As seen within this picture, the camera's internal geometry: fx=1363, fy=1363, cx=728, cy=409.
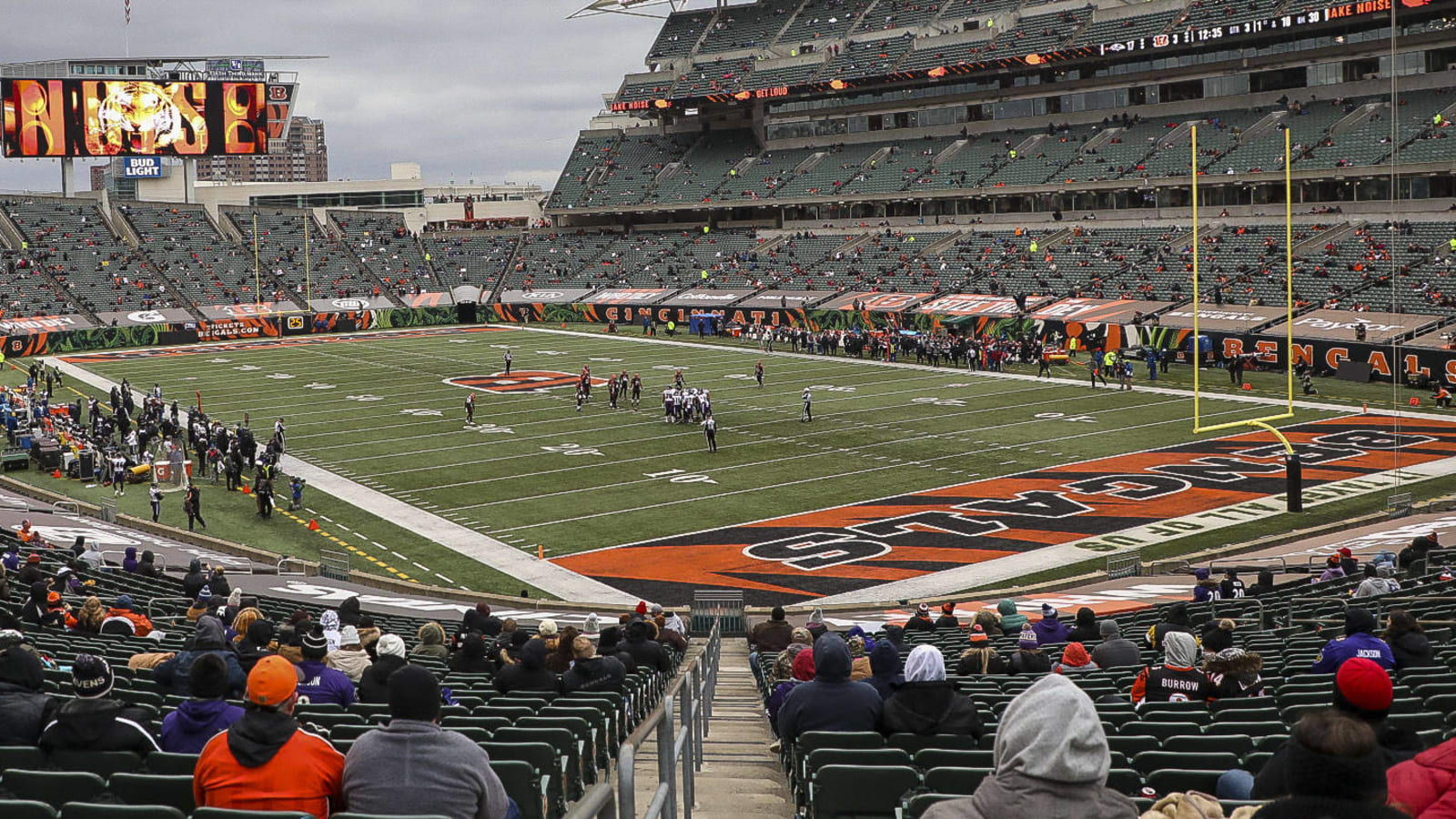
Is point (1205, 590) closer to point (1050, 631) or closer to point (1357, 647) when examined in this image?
point (1050, 631)

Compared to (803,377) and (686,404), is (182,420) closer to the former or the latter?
(686,404)

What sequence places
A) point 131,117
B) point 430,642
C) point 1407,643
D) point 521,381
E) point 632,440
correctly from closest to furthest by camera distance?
point 1407,643 < point 430,642 < point 632,440 < point 521,381 < point 131,117

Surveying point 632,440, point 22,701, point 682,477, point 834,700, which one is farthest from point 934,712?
point 632,440

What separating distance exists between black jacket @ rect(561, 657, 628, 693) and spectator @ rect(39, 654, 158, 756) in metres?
4.11

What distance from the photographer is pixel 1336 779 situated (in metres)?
3.48

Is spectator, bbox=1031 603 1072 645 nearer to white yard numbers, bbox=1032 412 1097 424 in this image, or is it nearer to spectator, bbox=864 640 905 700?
spectator, bbox=864 640 905 700

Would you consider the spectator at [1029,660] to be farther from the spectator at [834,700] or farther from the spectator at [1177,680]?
the spectator at [834,700]

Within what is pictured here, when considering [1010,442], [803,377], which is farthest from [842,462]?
[803,377]

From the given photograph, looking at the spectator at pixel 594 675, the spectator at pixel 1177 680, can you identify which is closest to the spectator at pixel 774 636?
the spectator at pixel 594 675

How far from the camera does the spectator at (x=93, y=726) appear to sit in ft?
19.4

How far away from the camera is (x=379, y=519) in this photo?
2845cm

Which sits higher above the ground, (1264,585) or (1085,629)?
(1085,629)

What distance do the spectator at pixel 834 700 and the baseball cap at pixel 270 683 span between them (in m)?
3.05

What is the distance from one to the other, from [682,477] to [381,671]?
2353cm
